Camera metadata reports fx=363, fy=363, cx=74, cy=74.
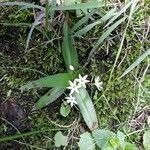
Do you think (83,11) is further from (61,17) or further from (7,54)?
(7,54)

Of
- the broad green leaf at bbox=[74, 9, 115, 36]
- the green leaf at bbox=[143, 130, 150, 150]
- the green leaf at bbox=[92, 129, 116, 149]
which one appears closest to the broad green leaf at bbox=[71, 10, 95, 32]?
the broad green leaf at bbox=[74, 9, 115, 36]

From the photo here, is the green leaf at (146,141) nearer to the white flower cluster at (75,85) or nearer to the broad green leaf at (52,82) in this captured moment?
the white flower cluster at (75,85)

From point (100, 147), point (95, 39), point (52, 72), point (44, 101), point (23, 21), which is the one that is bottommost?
point (100, 147)

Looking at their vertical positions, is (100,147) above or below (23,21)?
below

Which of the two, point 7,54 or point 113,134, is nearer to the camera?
point 113,134

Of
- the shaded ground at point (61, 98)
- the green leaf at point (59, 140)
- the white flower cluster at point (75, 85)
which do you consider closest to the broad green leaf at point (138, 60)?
the shaded ground at point (61, 98)

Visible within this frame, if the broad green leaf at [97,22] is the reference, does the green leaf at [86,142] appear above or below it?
below

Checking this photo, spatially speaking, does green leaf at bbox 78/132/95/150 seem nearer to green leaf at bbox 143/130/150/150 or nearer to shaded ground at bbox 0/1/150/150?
shaded ground at bbox 0/1/150/150

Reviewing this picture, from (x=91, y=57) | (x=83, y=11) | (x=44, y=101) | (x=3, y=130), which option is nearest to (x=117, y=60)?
(x=91, y=57)
